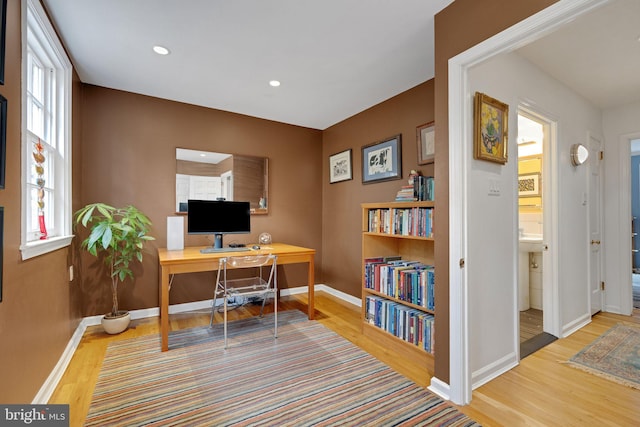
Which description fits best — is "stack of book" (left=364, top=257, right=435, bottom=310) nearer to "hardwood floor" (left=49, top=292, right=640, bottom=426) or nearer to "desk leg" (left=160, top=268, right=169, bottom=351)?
"hardwood floor" (left=49, top=292, right=640, bottom=426)

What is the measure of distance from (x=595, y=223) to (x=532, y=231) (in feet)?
1.90

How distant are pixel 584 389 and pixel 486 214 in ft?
4.21

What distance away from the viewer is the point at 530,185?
3555 mm

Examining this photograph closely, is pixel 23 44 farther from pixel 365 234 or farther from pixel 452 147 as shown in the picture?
pixel 365 234

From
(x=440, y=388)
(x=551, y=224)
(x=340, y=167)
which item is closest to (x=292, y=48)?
(x=340, y=167)

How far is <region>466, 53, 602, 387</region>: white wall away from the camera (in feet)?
6.10

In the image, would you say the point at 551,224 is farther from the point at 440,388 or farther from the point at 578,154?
the point at 440,388

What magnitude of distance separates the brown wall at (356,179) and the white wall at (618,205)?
7.67 ft

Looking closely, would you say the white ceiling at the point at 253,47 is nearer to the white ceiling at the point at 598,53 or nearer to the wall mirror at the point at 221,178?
the wall mirror at the point at 221,178

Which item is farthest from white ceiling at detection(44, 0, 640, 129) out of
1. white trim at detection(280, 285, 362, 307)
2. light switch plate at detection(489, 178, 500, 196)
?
white trim at detection(280, 285, 362, 307)

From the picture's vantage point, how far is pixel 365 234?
279cm

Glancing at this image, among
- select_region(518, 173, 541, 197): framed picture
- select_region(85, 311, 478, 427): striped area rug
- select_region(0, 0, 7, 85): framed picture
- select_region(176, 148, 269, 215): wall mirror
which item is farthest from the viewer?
select_region(518, 173, 541, 197): framed picture

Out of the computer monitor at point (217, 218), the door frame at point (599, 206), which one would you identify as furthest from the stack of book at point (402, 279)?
the door frame at point (599, 206)

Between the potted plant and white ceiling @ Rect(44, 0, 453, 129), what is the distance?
49.9 inches
